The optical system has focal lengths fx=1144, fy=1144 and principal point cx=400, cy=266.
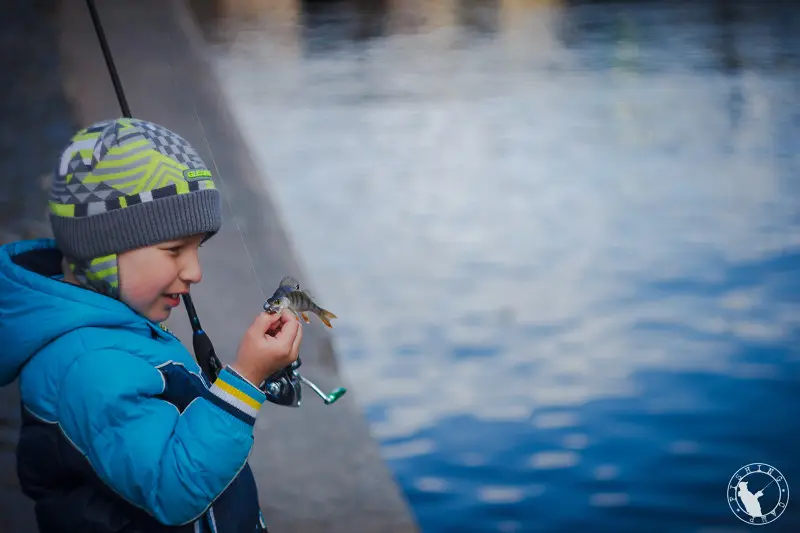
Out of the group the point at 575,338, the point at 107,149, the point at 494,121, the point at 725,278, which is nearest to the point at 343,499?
the point at 575,338

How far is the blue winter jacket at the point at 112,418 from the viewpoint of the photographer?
1062mm

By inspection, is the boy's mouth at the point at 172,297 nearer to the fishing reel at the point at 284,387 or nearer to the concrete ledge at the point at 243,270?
the fishing reel at the point at 284,387

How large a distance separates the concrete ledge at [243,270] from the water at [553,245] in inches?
3.8

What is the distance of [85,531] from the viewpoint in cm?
112

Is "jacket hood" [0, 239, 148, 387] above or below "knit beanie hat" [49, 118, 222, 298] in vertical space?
below

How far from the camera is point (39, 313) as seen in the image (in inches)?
43.3

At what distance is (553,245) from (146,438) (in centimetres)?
275

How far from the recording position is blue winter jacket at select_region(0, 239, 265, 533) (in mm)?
1062

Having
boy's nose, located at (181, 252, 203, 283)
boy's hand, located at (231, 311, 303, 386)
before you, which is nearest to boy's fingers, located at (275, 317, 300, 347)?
boy's hand, located at (231, 311, 303, 386)

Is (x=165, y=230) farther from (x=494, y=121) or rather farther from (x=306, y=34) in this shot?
(x=306, y=34)

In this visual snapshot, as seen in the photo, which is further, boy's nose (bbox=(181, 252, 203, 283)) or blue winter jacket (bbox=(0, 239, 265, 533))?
boy's nose (bbox=(181, 252, 203, 283))

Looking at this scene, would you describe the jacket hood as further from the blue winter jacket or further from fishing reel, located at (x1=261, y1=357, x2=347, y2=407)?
fishing reel, located at (x1=261, y1=357, x2=347, y2=407)

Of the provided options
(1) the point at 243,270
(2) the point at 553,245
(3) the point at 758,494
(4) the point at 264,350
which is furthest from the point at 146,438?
(2) the point at 553,245

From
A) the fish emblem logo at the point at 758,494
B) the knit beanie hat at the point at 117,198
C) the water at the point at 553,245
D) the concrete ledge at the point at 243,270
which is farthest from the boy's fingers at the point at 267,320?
the fish emblem logo at the point at 758,494
